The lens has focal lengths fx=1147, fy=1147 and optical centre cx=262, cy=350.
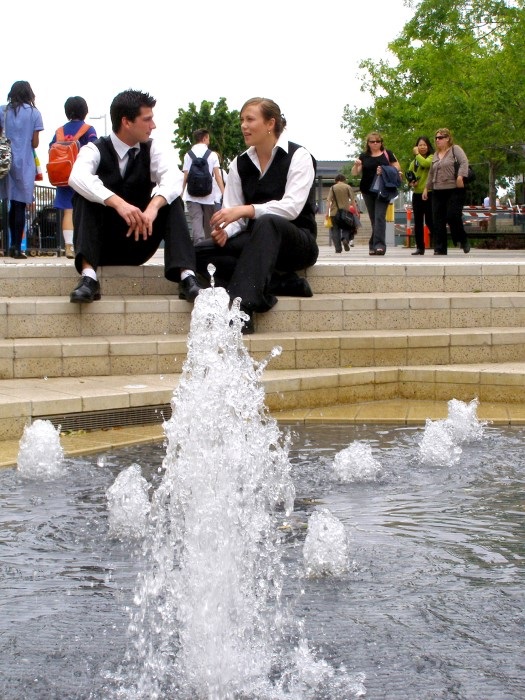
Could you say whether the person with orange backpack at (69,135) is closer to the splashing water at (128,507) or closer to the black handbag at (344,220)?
the splashing water at (128,507)

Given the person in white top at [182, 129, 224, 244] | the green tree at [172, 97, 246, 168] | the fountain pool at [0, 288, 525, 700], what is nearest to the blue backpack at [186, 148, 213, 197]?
the person in white top at [182, 129, 224, 244]

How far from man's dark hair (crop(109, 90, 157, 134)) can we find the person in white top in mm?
5529

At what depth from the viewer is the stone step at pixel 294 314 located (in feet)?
27.3

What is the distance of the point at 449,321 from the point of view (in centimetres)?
905

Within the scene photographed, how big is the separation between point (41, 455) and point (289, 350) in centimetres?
280

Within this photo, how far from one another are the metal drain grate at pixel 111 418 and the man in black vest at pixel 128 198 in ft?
4.88

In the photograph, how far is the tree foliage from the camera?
30.8 metres

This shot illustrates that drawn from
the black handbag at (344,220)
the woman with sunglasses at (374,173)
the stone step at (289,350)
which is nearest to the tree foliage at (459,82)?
the black handbag at (344,220)

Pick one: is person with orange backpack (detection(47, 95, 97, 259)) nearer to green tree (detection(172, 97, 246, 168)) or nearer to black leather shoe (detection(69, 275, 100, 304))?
black leather shoe (detection(69, 275, 100, 304))

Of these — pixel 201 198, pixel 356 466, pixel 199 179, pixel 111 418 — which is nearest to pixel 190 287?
pixel 111 418

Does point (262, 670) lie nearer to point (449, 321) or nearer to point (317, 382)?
point (317, 382)

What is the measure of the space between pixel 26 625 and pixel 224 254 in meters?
5.46

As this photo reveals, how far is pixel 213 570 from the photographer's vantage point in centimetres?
361

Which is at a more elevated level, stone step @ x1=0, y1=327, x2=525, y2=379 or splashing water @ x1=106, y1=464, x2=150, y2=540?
stone step @ x1=0, y1=327, x2=525, y2=379
